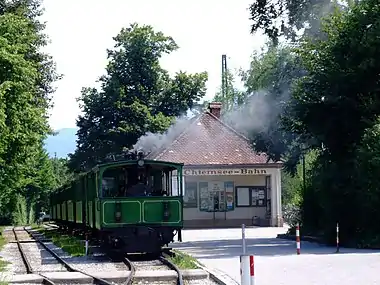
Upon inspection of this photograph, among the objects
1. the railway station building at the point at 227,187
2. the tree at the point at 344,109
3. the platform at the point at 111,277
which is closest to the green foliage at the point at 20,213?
the railway station building at the point at 227,187

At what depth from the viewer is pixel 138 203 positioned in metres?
22.2

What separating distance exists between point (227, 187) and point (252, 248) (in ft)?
63.6

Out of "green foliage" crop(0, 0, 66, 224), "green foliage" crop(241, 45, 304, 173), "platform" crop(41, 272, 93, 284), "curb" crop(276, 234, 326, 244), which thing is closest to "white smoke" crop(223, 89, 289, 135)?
"green foliage" crop(241, 45, 304, 173)

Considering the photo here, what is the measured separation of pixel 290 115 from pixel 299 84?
75.1 inches

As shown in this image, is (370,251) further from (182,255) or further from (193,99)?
(193,99)

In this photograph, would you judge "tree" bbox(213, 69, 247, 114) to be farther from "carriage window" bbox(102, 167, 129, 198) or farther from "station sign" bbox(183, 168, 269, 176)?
"carriage window" bbox(102, 167, 129, 198)

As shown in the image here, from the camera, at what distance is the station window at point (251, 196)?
44219 mm

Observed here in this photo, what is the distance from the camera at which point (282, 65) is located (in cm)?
3488

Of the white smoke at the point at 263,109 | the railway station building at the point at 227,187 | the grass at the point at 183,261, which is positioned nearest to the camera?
the grass at the point at 183,261

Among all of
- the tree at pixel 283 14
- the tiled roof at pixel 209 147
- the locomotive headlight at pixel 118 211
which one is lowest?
the locomotive headlight at pixel 118 211

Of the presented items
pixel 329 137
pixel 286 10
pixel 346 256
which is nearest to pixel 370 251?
pixel 346 256

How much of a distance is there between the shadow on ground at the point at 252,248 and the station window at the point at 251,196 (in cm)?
1450

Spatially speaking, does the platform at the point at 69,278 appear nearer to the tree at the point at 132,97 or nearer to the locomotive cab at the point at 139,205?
the locomotive cab at the point at 139,205

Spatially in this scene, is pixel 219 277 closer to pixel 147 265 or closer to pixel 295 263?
pixel 295 263
